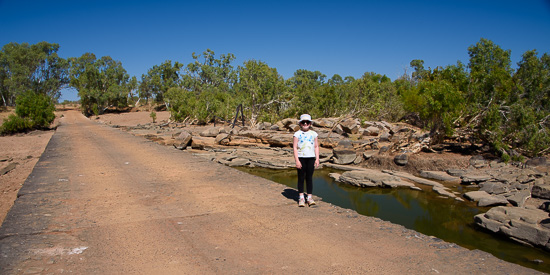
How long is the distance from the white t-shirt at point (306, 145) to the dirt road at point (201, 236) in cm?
90

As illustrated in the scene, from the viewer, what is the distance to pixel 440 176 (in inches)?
452

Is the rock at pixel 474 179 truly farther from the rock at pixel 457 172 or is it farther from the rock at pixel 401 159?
the rock at pixel 401 159

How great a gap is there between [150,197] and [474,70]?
569 inches

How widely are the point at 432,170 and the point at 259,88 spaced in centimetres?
1721

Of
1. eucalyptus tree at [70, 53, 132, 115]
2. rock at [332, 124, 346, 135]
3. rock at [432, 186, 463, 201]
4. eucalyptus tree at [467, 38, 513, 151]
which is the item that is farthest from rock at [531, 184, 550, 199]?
eucalyptus tree at [70, 53, 132, 115]

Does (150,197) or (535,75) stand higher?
(535,75)

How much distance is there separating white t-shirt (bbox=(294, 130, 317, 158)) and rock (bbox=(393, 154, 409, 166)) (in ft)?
28.1

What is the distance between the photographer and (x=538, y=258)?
5484 millimetres

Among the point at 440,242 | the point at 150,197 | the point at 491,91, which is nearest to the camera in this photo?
the point at 440,242

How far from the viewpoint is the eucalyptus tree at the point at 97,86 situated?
52562 mm

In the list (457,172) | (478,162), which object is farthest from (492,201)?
(478,162)

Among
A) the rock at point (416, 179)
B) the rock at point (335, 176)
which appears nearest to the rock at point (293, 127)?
the rock at point (335, 176)

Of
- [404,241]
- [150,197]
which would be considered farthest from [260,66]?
[404,241]

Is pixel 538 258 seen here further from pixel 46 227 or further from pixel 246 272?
pixel 46 227
